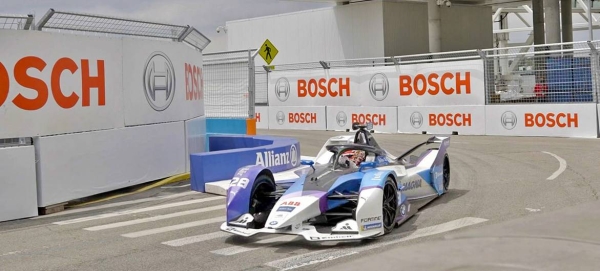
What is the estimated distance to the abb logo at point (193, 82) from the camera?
16703 mm

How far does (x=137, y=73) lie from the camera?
1446 centimetres

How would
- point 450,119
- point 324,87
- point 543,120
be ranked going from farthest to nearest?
point 324,87, point 450,119, point 543,120

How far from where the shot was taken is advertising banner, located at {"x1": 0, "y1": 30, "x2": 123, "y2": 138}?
38.6 feet

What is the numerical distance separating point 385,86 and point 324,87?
10.1 feet

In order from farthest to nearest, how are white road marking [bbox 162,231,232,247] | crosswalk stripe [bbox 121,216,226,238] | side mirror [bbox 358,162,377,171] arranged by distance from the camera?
side mirror [bbox 358,162,377,171]
crosswalk stripe [bbox 121,216,226,238]
white road marking [bbox 162,231,232,247]

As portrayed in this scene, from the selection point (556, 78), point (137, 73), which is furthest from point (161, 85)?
point (556, 78)

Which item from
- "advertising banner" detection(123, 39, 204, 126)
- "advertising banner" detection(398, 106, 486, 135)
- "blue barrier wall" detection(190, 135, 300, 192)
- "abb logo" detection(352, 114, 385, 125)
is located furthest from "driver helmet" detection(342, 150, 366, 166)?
"abb logo" detection(352, 114, 385, 125)

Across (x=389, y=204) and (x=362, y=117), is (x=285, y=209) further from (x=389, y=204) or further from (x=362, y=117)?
(x=362, y=117)

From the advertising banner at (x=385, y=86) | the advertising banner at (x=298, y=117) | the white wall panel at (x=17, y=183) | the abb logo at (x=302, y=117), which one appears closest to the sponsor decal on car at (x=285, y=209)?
the white wall panel at (x=17, y=183)

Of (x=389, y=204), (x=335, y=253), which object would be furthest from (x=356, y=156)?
(x=335, y=253)

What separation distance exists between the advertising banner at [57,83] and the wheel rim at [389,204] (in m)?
5.67

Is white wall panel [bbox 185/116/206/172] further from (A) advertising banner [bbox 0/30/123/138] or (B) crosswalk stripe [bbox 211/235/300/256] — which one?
(B) crosswalk stripe [bbox 211/235/300/256]

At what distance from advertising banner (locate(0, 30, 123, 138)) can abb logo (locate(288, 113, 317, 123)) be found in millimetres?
17066

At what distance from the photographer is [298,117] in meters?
31.3
